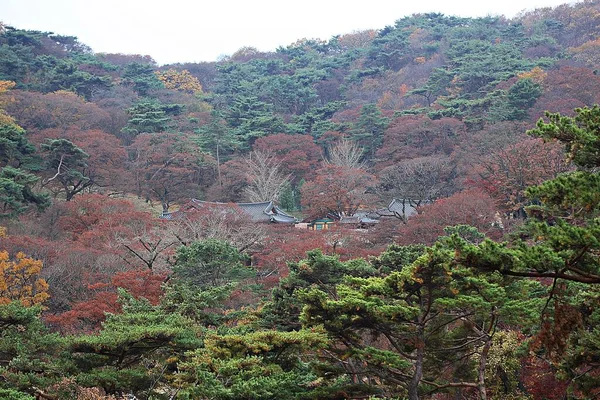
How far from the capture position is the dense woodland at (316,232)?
276 inches

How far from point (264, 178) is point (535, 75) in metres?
17.1

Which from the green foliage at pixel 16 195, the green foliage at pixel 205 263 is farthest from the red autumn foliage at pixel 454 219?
the green foliage at pixel 16 195

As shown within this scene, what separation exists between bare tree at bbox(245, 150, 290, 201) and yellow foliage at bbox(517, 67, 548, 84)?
15.1 metres

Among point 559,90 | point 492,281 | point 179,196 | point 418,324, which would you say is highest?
point 559,90

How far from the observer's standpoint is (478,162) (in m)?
26.6

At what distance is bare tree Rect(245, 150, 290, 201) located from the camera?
112 ft

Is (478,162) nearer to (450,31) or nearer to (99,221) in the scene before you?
(99,221)

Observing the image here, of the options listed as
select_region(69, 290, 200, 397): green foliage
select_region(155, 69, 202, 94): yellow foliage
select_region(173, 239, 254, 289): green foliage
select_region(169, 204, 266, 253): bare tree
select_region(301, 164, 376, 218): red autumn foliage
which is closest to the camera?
select_region(69, 290, 200, 397): green foliage

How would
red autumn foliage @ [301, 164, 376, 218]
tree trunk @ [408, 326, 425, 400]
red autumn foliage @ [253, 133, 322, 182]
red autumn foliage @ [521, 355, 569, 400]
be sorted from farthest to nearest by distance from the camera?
red autumn foliage @ [253, 133, 322, 182]
red autumn foliage @ [301, 164, 376, 218]
red autumn foliage @ [521, 355, 569, 400]
tree trunk @ [408, 326, 425, 400]

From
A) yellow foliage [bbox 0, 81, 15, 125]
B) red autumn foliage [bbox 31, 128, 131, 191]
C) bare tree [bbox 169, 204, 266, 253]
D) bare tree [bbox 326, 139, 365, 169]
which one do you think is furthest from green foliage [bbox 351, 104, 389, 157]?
yellow foliage [bbox 0, 81, 15, 125]

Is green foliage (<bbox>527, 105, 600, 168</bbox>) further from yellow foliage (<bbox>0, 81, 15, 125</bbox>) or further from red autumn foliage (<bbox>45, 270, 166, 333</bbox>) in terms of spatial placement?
yellow foliage (<bbox>0, 81, 15, 125</bbox>)

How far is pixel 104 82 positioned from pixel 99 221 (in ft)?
83.4

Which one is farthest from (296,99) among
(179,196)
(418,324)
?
(418,324)

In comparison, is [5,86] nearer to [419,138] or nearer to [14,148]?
[14,148]
